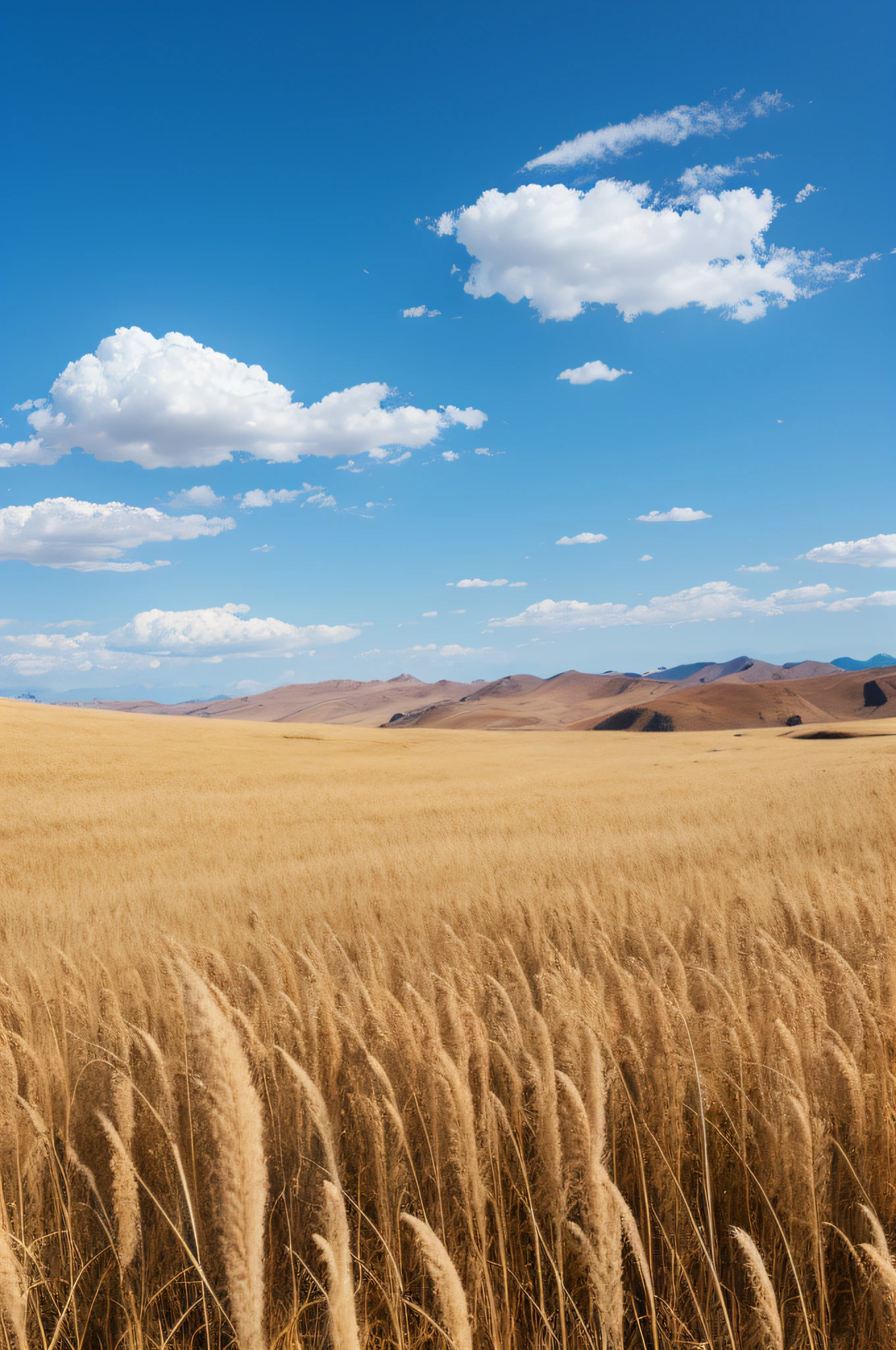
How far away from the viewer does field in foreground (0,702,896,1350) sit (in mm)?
1641

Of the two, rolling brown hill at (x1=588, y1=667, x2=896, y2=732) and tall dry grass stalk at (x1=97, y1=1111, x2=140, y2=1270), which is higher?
tall dry grass stalk at (x1=97, y1=1111, x2=140, y2=1270)

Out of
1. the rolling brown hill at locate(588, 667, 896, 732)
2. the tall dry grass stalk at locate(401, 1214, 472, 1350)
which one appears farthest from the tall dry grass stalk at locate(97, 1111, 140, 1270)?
the rolling brown hill at locate(588, 667, 896, 732)

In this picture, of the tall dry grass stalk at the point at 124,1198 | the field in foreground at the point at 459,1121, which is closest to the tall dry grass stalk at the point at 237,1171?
the field in foreground at the point at 459,1121

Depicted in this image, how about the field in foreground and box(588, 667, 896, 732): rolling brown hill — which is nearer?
the field in foreground

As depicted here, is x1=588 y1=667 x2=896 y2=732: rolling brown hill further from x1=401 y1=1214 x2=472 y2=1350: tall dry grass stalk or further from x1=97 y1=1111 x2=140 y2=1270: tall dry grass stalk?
x1=401 y1=1214 x2=472 y2=1350: tall dry grass stalk

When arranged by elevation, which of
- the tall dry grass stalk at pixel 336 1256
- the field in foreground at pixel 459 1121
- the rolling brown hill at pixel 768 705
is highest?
the tall dry grass stalk at pixel 336 1256

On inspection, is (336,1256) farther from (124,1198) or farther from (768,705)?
(768,705)

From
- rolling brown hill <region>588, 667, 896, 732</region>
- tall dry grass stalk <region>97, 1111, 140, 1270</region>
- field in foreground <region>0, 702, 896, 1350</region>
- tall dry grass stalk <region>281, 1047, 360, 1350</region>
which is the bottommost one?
rolling brown hill <region>588, 667, 896, 732</region>

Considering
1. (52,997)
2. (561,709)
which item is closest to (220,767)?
(52,997)

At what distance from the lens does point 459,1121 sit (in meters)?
1.92

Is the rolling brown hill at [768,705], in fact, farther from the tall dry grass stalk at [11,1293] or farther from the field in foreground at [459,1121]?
the tall dry grass stalk at [11,1293]

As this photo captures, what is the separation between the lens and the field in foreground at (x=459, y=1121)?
1641mm

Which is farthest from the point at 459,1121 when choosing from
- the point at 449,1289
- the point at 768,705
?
the point at 768,705

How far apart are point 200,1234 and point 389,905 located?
5.12 meters
